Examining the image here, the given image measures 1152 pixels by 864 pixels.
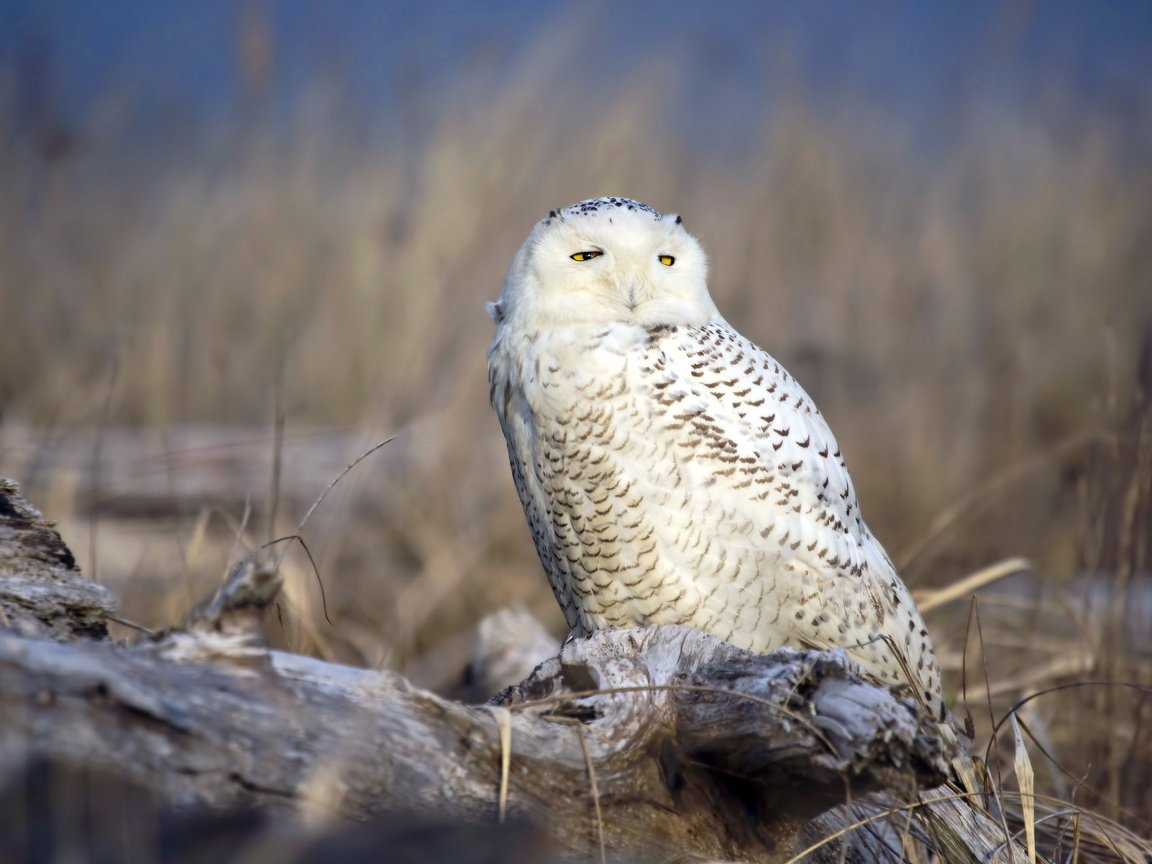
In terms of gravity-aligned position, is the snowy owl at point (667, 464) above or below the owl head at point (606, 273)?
below

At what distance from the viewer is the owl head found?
2396 mm

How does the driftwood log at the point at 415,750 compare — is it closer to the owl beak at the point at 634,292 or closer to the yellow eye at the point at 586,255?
the owl beak at the point at 634,292

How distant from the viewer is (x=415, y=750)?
1255mm

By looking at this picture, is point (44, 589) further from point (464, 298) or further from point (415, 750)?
point (464, 298)

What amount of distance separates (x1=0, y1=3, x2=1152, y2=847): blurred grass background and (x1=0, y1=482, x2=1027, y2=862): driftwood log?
8.00 ft

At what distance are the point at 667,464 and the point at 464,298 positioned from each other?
2.77 metres

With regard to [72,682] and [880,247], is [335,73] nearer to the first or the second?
[880,247]

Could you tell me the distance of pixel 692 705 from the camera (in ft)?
4.89

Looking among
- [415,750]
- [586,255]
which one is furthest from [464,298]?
[415,750]

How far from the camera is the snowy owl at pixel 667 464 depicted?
2.26 metres

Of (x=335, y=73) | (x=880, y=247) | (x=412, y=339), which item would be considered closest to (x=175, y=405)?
(x=412, y=339)

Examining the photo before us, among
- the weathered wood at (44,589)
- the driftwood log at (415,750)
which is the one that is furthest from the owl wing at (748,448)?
the weathered wood at (44,589)

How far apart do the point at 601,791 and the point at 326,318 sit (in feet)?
13.7

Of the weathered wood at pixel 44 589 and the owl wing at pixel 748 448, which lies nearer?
the weathered wood at pixel 44 589
